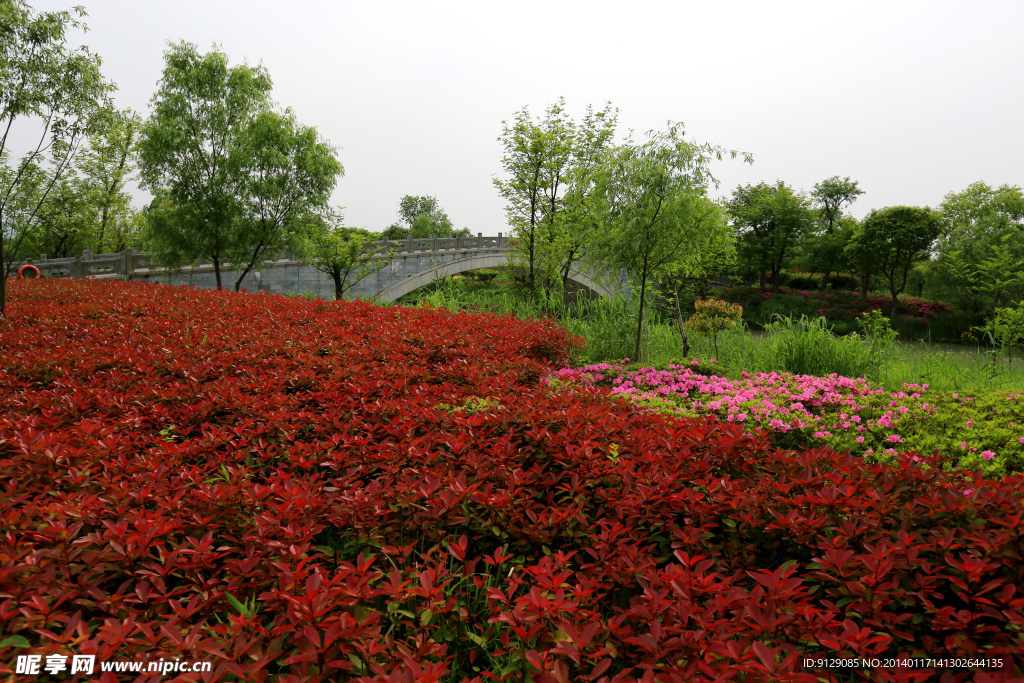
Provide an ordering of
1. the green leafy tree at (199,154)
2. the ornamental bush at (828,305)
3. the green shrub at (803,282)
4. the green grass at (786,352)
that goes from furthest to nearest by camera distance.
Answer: the green shrub at (803,282)
the ornamental bush at (828,305)
the green leafy tree at (199,154)
the green grass at (786,352)

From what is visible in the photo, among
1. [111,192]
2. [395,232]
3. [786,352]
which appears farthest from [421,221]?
[786,352]

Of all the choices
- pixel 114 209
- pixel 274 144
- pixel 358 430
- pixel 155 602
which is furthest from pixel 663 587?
pixel 114 209

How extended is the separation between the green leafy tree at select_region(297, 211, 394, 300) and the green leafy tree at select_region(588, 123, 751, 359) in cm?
995

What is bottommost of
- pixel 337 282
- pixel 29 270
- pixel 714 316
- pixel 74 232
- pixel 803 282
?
pixel 714 316

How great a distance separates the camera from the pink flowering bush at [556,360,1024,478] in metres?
3.62

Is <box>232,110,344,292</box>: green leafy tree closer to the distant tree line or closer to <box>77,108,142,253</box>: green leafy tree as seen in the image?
the distant tree line

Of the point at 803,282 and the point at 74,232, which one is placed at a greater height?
the point at 74,232

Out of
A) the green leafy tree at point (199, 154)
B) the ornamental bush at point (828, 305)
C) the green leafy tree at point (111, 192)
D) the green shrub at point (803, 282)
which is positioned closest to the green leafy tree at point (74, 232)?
the green leafy tree at point (111, 192)

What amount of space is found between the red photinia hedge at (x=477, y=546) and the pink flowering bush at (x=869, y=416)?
5.35 ft

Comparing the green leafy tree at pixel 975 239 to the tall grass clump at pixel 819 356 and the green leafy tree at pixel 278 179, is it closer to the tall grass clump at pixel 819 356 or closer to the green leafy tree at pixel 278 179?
the tall grass clump at pixel 819 356

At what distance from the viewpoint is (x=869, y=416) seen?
4418mm

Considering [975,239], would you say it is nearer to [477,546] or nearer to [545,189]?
[545,189]

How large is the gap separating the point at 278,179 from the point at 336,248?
2.55 meters

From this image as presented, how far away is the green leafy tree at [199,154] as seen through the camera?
14.9 m
